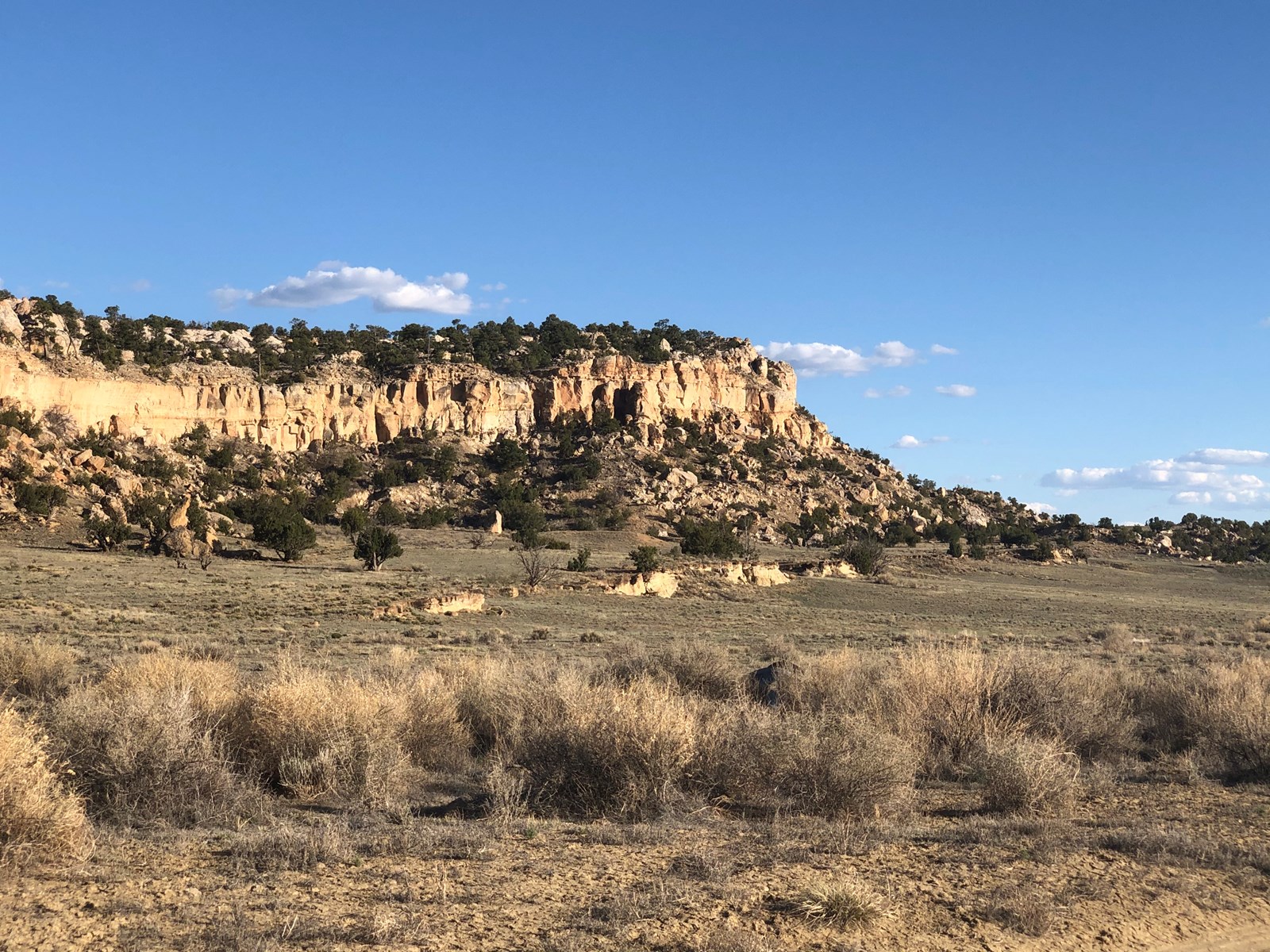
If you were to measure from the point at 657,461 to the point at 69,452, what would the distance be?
4263 cm

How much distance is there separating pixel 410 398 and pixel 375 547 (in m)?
40.7

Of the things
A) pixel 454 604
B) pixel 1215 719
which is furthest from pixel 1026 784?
pixel 454 604

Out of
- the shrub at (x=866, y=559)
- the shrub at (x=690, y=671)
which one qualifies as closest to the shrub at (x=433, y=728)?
the shrub at (x=690, y=671)

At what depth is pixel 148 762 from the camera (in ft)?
27.2

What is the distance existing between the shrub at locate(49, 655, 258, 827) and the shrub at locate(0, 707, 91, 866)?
4.66 ft

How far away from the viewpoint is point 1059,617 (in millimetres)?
37344

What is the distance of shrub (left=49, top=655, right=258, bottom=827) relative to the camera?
8.09m

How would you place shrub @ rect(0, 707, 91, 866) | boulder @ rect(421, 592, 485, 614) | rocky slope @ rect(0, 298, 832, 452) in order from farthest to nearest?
rocky slope @ rect(0, 298, 832, 452) < boulder @ rect(421, 592, 485, 614) < shrub @ rect(0, 707, 91, 866)

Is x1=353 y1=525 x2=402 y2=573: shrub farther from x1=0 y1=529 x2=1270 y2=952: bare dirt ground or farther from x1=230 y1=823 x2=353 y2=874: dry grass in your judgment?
x1=230 y1=823 x2=353 y2=874: dry grass

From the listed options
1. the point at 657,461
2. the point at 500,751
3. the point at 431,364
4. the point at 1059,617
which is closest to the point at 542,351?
the point at 431,364

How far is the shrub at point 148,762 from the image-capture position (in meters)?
8.09

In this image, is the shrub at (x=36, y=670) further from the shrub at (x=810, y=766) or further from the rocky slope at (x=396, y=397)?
the rocky slope at (x=396, y=397)

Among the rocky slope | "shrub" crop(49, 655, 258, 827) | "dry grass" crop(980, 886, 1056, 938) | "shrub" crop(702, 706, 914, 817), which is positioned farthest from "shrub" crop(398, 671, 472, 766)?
the rocky slope

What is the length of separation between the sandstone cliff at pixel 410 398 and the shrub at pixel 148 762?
59.0m
